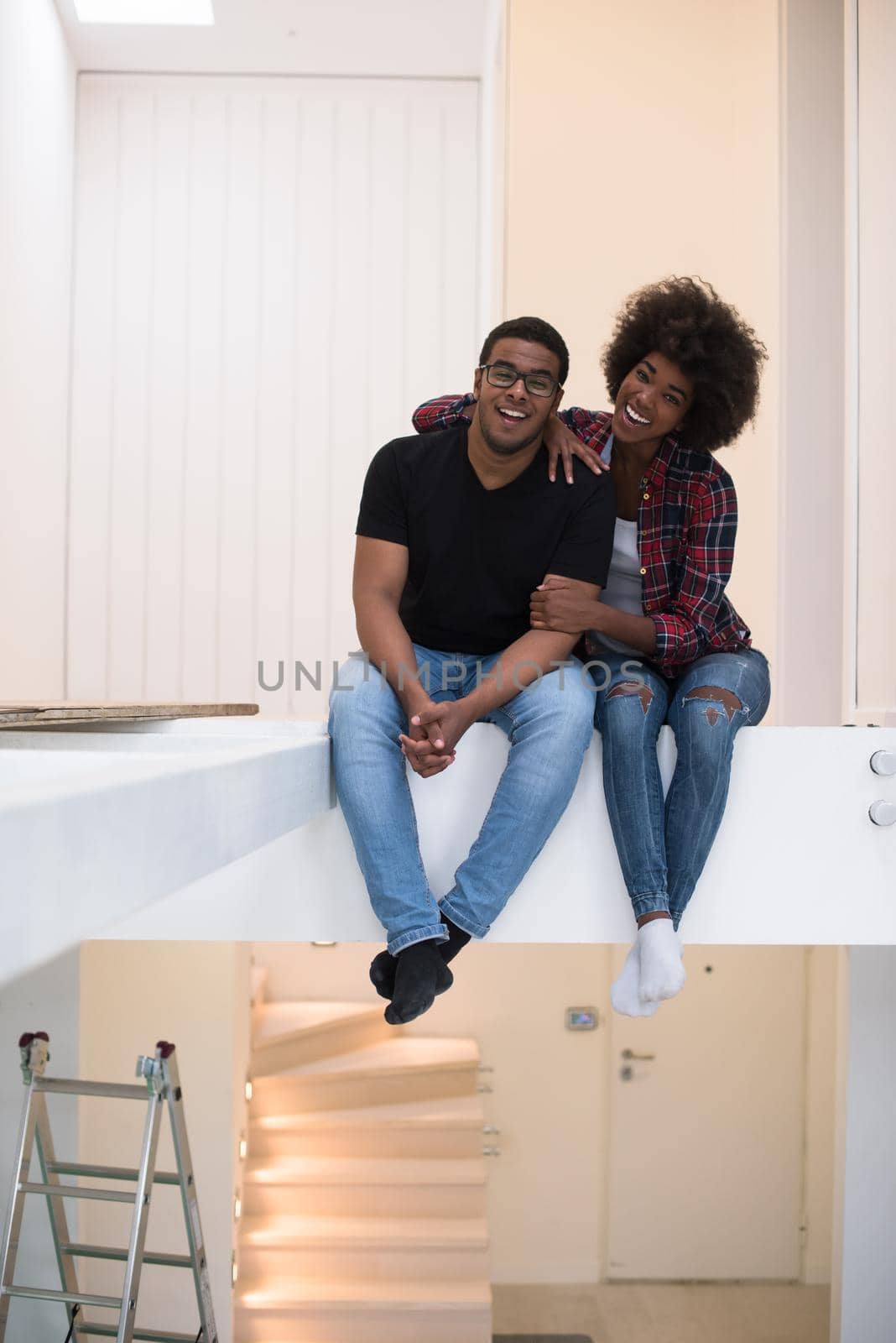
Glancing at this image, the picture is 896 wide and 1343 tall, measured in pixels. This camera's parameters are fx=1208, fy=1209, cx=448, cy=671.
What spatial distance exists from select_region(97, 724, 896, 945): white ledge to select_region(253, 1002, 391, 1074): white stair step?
3444 mm

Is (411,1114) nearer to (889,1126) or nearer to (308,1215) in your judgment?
(308,1215)

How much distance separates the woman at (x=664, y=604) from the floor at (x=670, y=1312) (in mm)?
4481

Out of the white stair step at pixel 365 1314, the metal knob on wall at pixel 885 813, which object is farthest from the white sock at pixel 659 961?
the white stair step at pixel 365 1314

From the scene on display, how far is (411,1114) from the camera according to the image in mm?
5125

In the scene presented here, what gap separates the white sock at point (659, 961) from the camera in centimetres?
168

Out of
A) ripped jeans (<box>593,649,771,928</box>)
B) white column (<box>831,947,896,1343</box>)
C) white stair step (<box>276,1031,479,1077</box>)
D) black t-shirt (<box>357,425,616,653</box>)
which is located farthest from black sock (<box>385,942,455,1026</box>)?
white stair step (<box>276,1031,479,1077</box>)

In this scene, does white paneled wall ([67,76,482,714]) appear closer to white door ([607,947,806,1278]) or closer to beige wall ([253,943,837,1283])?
beige wall ([253,943,837,1283])

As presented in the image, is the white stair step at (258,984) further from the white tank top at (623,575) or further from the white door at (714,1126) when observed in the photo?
the white tank top at (623,575)

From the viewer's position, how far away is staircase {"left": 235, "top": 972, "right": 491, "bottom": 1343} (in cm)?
460

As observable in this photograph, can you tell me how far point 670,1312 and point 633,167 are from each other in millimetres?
4926

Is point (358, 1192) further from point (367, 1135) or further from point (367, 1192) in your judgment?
point (367, 1135)

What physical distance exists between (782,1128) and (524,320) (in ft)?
16.6

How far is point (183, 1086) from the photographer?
4102mm

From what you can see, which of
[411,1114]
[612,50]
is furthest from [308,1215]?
[612,50]
